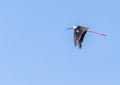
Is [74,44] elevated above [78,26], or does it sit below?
below

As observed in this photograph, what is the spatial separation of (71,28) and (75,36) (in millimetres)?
2237

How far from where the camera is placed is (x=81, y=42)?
37844 mm

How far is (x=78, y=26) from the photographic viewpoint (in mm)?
37562

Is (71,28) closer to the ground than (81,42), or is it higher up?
higher up

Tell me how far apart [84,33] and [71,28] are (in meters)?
3.10

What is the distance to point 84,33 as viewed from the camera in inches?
1484

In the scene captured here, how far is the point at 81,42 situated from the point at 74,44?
5.22 feet

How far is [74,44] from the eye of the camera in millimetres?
37375

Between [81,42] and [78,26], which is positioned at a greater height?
[78,26]

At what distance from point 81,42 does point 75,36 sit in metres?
1.73

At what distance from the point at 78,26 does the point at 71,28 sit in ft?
6.57

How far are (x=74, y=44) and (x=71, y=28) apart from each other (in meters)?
3.77

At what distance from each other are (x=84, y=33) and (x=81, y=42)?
1929 millimetres
